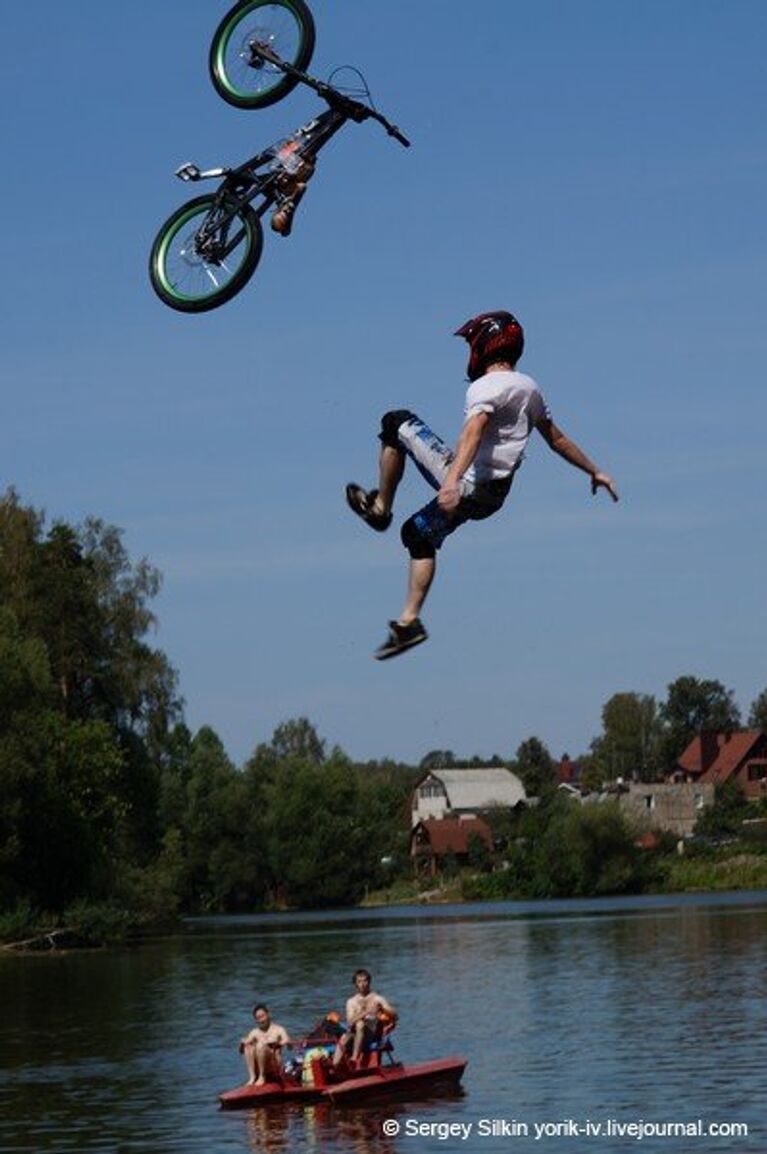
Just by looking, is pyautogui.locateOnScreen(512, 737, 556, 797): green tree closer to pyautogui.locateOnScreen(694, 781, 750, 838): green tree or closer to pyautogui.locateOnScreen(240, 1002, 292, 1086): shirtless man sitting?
pyautogui.locateOnScreen(694, 781, 750, 838): green tree

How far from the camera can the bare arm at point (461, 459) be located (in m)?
9.03

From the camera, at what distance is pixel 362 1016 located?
114 feet

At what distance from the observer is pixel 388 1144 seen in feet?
106

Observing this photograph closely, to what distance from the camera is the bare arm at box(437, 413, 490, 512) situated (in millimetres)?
9031

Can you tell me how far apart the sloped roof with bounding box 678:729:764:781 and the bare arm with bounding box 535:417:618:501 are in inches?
6217

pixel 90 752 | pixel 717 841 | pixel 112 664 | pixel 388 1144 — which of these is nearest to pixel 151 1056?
pixel 388 1144

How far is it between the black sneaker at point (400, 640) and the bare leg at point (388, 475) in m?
0.91

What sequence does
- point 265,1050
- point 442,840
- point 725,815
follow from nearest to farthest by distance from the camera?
point 265,1050 → point 725,815 → point 442,840

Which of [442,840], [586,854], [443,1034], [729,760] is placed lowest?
[443,1034]

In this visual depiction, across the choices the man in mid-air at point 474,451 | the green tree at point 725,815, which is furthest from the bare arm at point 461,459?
the green tree at point 725,815

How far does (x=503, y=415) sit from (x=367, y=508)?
1.14 metres

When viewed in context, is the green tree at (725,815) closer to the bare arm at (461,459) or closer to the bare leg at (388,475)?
the bare leg at (388,475)

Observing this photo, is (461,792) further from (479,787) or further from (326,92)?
(326,92)

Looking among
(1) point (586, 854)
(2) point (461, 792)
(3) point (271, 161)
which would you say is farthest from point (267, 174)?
(2) point (461, 792)
